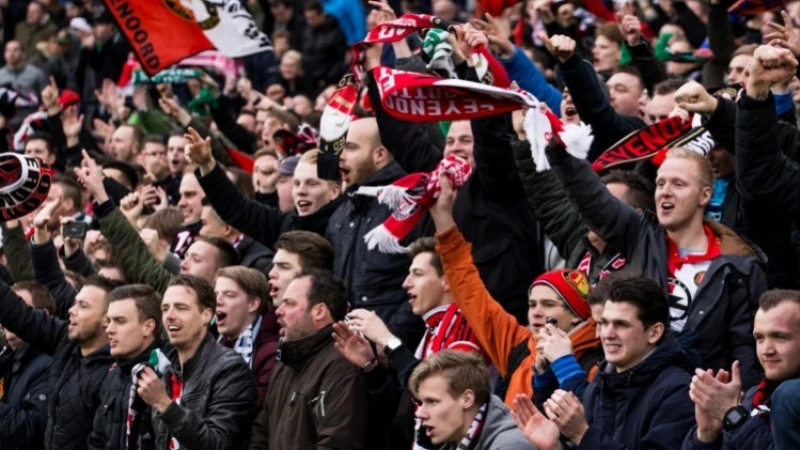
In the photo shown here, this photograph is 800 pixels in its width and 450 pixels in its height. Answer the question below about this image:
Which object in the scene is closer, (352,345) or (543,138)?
(543,138)

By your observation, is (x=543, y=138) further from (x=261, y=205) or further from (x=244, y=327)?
(x=261, y=205)

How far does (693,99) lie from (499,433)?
1.86 metres

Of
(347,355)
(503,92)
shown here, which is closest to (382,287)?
(347,355)

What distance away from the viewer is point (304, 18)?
1859 centimetres

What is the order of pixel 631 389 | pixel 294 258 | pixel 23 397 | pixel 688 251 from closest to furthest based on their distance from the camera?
pixel 631 389 < pixel 688 251 < pixel 294 258 < pixel 23 397

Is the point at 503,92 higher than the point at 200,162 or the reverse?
higher

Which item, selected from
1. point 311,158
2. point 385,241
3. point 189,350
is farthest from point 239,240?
point 189,350

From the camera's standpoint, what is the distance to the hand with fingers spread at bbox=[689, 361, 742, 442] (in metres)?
6.11

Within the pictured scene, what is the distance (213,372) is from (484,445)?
198 cm

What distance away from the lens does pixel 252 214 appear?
10.1m

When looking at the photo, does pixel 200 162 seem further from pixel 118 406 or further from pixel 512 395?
pixel 512 395

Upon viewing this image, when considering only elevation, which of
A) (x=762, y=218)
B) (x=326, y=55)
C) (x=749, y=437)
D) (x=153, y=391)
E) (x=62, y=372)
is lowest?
(x=326, y=55)

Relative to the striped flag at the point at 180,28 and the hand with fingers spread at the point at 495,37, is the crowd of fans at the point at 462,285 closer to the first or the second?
the hand with fingers spread at the point at 495,37

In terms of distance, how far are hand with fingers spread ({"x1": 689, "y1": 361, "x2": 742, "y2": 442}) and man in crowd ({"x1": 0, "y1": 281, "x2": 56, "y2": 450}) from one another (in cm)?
480
